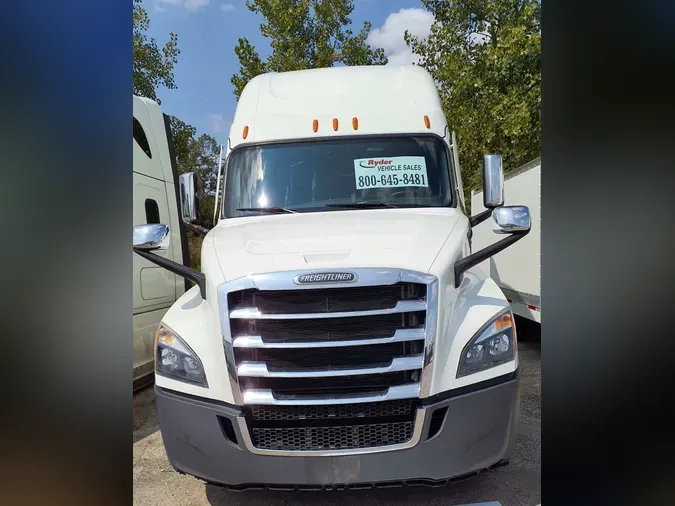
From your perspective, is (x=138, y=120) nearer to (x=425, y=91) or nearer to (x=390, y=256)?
(x=425, y=91)

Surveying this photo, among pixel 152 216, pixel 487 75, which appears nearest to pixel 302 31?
pixel 487 75

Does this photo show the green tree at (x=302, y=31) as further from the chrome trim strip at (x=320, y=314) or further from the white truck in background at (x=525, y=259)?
the chrome trim strip at (x=320, y=314)

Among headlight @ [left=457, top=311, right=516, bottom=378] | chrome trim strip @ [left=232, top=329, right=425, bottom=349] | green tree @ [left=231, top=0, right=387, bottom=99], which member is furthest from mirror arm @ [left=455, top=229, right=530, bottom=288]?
green tree @ [left=231, top=0, right=387, bottom=99]

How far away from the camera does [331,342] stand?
2488mm

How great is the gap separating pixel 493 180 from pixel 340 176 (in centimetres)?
125

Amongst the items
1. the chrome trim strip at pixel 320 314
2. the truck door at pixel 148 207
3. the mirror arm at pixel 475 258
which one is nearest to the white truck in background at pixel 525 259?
the mirror arm at pixel 475 258

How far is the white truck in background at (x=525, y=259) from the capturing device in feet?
18.2

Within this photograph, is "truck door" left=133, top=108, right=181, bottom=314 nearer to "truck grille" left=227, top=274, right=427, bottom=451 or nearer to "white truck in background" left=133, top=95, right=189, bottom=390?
"white truck in background" left=133, top=95, right=189, bottom=390

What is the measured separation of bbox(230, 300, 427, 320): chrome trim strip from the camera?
247cm

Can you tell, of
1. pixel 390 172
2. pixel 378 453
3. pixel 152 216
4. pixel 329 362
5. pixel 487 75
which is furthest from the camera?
pixel 487 75

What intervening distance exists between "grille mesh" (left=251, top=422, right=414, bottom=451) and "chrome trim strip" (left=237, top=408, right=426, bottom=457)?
0.03 metres

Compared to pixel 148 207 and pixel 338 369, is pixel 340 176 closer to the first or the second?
pixel 338 369
